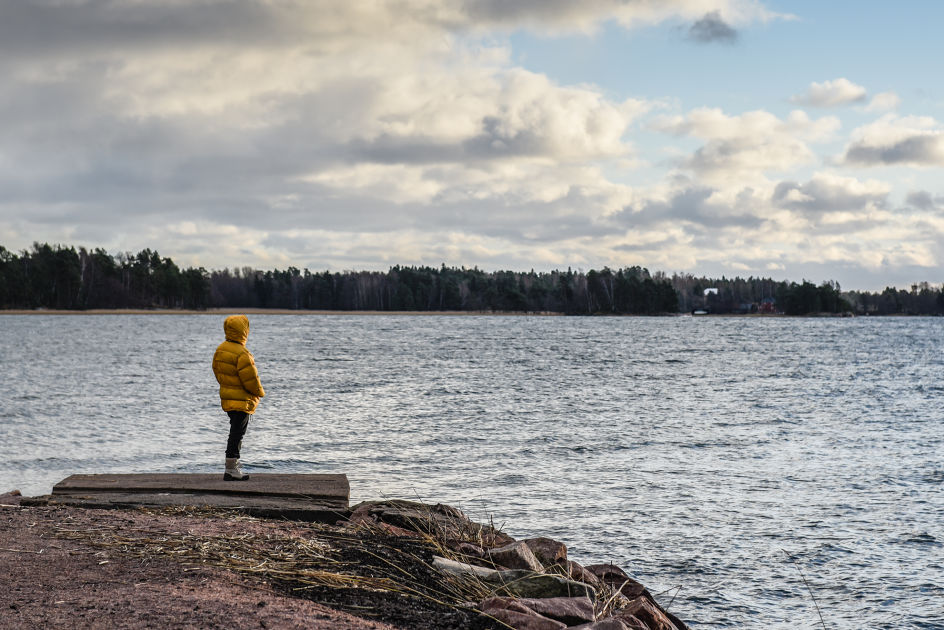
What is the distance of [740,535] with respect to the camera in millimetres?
12023

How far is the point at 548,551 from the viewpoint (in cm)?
857

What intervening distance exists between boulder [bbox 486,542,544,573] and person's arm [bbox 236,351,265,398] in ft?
13.0

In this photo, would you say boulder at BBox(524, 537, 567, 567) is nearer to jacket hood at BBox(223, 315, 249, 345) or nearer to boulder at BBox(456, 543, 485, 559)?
boulder at BBox(456, 543, 485, 559)

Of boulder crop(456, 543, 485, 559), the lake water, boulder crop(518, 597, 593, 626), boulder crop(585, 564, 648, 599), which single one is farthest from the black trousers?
boulder crop(518, 597, 593, 626)

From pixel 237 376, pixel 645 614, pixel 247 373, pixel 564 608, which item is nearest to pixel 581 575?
pixel 645 614

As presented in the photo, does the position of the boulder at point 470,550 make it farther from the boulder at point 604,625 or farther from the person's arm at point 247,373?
the person's arm at point 247,373

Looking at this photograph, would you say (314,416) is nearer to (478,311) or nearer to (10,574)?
(10,574)

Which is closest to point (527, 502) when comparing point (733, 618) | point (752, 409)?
point (733, 618)

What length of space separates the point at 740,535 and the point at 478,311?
614ft

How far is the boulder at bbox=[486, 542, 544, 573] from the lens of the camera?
746cm

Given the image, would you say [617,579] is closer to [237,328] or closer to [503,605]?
[503,605]

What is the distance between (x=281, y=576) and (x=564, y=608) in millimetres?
2392

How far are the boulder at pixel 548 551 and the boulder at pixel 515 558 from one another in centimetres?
77

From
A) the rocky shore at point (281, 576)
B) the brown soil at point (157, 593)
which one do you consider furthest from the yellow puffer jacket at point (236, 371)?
the brown soil at point (157, 593)
